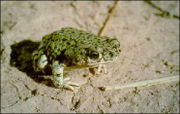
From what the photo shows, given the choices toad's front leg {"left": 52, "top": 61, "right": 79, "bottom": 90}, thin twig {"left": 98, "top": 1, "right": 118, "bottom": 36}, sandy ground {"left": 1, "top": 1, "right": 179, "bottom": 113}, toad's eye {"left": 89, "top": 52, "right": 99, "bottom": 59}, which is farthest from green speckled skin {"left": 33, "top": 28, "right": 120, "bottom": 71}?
thin twig {"left": 98, "top": 1, "right": 118, "bottom": 36}

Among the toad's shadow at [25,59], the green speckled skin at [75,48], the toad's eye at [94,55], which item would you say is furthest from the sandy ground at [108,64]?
the toad's eye at [94,55]

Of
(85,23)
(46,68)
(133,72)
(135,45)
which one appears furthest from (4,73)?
(135,45)

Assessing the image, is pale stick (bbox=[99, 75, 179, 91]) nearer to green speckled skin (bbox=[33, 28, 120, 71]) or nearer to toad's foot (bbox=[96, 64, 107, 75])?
toad's foot (bbox=[96, 64, 107, 75])

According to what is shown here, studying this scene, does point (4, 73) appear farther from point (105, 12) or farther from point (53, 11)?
point (105, 12)

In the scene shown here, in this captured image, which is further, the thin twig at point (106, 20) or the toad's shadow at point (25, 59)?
the thin twig at point (106, 20)

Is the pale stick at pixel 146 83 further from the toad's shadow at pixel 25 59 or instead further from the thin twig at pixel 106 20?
the thin twig at pixel 106 20
